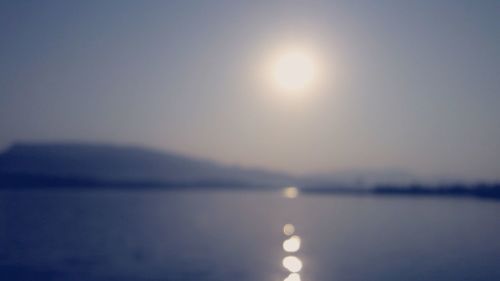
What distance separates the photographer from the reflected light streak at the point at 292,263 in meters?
39.8

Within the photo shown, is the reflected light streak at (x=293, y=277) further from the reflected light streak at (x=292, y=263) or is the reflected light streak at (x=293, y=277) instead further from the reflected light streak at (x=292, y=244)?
the reflected light streak at (x=292, y=244)

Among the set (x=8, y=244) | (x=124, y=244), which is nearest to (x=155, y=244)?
(x=124, y=244)

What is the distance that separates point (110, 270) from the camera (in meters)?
35.6

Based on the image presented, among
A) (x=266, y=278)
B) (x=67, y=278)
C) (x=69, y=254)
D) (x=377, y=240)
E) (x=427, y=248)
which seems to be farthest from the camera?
(x=377, y=240)

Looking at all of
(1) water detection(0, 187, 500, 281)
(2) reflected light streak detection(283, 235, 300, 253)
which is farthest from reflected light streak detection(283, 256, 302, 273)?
(2) reflected light streak detection(283, 235, 300, 253)

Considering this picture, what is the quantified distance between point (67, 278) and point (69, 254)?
11.7 meters

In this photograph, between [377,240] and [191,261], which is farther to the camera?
[377,240]

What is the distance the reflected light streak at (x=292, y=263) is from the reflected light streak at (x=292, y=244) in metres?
5.77

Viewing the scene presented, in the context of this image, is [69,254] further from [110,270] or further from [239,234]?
[239,234]

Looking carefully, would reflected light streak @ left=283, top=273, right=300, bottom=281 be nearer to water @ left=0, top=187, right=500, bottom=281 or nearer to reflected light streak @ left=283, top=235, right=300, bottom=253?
water @ left=0, top=187, right=500, bottom=281

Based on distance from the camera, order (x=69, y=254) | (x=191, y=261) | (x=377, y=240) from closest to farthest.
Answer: (x=191, y=261), (x=69, y=254), (x=377, y=240)

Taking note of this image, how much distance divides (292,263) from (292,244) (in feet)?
49.0

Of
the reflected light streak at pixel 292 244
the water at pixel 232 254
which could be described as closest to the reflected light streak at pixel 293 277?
the water at pixel 232 254

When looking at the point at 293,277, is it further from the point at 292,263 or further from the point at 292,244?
the point at 292,244
